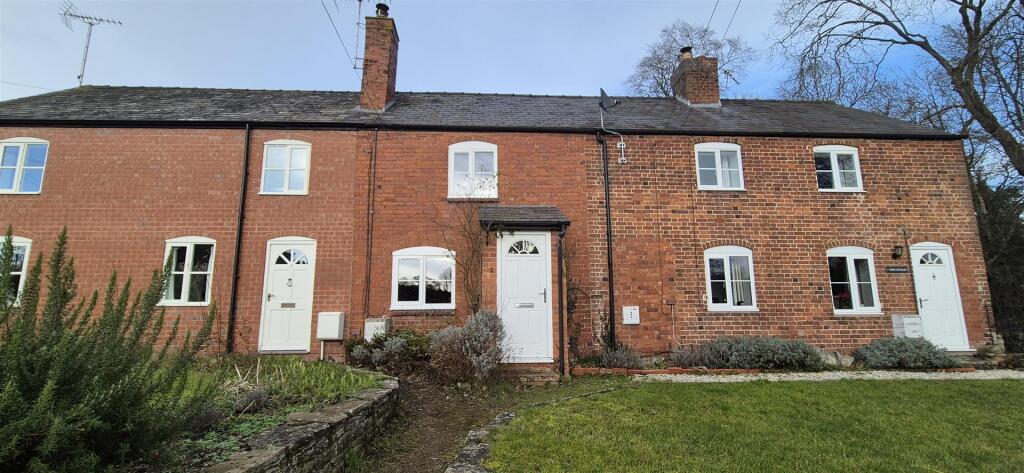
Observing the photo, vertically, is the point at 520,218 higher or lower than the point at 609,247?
higher

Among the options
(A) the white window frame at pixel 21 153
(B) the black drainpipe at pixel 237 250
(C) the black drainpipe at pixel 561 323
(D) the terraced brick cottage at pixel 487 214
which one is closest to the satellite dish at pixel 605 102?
(D) the terraced brick cottage at pixel 487 214

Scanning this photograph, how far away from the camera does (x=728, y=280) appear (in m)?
10.6

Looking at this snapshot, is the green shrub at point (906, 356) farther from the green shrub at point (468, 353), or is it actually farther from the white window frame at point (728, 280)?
the green shrub at point (468, 353)

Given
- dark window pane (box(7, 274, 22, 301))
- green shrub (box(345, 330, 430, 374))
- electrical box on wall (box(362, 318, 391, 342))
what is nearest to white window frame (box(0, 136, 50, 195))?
dark window pane (box(7, 274, 22, 301))

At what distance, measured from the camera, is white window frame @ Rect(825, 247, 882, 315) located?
10508mm

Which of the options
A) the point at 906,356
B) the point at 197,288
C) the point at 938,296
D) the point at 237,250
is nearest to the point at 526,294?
the point at 237,250

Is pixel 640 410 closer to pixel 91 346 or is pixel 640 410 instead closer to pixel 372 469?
pixel 372 469

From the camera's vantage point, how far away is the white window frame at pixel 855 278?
10.5 m

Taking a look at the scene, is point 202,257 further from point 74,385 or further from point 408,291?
point 74,385

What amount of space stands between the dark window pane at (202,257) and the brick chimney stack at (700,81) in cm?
1313

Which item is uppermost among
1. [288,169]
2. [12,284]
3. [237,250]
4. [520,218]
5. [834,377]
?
[288,169]

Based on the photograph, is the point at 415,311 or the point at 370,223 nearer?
the point at 415,311

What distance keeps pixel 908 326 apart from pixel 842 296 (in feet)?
4.58

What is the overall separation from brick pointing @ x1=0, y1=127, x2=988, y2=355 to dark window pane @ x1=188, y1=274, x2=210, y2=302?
0.90 ft
